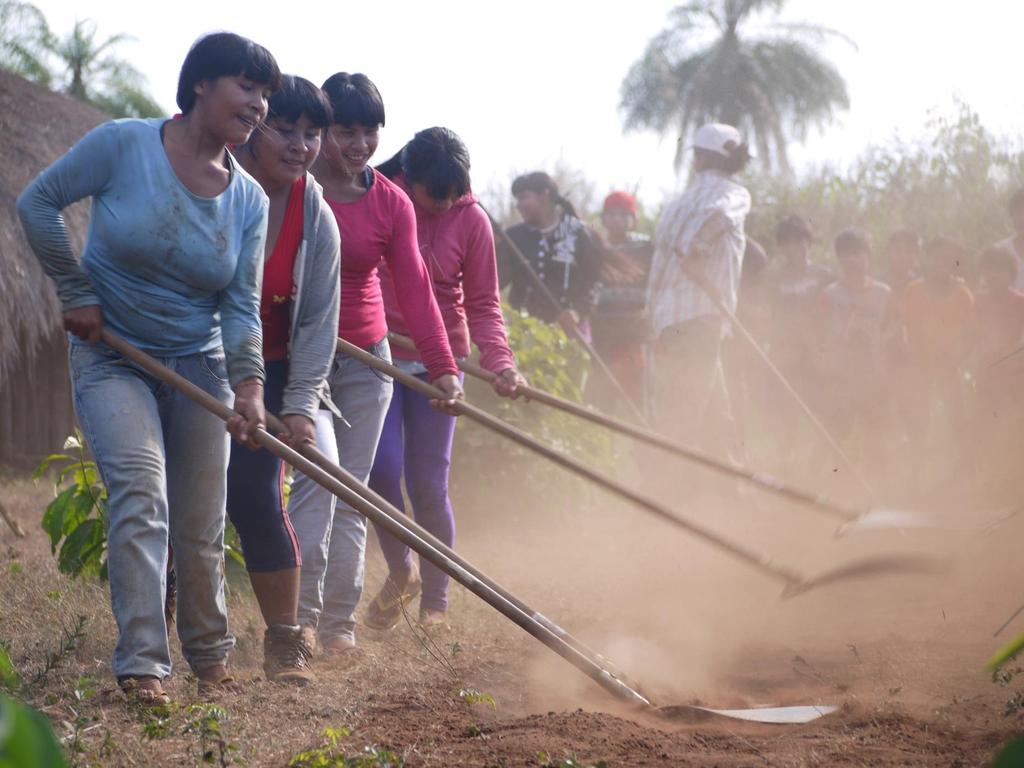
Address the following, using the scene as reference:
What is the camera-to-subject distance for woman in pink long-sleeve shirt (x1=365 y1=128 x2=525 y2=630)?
5.27m

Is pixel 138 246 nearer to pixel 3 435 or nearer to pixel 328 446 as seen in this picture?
pixel 328 446

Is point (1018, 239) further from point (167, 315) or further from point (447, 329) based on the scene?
point (167, 315)

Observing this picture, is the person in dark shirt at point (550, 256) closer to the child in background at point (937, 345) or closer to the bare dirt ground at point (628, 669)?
the bare dirt ground at point (628, 669)

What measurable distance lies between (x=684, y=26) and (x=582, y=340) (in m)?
29.0

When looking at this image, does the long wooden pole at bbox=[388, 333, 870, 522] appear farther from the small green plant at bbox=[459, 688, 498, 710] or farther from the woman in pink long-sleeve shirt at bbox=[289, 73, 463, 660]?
the small green plant at bbox=[459, 688, 498, 710]

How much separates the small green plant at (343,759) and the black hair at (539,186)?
248 inches

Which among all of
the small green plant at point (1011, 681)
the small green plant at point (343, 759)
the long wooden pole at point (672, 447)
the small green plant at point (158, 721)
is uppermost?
the long wooden pole at point (672, 447)

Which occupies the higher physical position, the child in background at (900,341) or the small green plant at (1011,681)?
the child in background at (900,341)

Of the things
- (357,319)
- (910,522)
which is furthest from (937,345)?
(357,319)

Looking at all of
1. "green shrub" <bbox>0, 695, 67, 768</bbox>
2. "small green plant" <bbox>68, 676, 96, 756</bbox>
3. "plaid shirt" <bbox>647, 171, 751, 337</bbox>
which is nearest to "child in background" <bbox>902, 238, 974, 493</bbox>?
"plaid shirt" <bbox>647, 171, 751, 337</bbox>

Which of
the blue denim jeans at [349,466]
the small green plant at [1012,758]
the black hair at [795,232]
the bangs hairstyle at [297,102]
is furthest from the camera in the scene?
the black hair at [795,232]

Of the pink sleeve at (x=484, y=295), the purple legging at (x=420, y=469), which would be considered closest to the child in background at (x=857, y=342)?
the pink sleeve at (x=484, y=295)

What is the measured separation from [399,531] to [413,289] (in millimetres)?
1298

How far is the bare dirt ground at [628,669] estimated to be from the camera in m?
3.36
